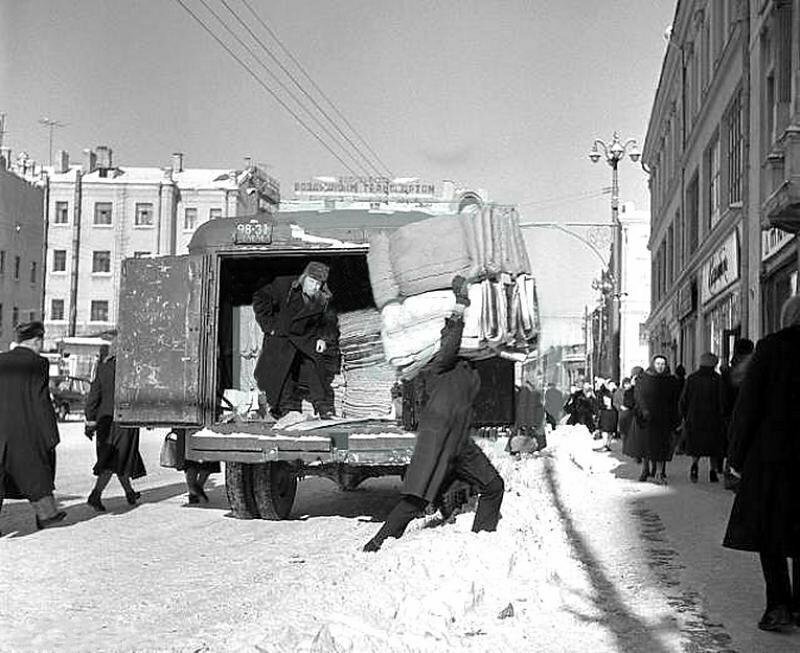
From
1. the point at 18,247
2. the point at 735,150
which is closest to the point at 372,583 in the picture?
the point at 735,150

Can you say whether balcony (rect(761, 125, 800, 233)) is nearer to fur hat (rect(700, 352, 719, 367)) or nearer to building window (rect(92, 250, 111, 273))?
fur hat (rect(700, 352, 719, 367))

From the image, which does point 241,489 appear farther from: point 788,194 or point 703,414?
point 788,194

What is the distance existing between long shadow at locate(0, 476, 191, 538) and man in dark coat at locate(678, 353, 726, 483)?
6334mm

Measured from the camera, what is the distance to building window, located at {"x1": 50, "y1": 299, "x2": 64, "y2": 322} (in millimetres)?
69037

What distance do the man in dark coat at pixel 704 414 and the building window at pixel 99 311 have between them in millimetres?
57117

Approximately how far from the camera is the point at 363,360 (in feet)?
46.9

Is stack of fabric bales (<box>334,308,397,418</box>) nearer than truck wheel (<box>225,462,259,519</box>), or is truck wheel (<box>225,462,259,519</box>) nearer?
truck wheel (<box>225,462,259,519</box>)

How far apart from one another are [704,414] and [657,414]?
0.61 m

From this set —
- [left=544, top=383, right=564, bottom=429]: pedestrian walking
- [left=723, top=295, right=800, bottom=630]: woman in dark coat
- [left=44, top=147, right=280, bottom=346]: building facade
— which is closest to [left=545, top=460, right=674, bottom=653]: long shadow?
[left=723, top=295, right=800, bottom=630]: woman in dark coat

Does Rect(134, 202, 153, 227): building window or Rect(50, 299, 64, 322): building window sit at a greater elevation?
Rect(134, 202, 153, 227): building window

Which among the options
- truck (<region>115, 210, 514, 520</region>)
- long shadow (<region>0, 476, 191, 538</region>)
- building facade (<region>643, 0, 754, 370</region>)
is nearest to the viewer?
truck (<region>115, 210, 514, 520</region>)

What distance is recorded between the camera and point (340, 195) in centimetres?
1215

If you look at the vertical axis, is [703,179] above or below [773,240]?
above

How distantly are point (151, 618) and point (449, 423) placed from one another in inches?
104
